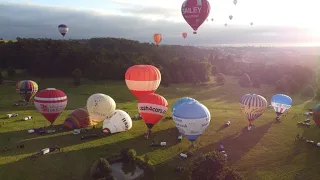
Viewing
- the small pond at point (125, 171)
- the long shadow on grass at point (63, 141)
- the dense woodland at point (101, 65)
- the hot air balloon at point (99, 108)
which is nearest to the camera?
the small pond at point (125, 171)

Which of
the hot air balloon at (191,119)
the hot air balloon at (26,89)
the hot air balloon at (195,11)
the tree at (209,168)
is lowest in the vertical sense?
the tree at (209,168)

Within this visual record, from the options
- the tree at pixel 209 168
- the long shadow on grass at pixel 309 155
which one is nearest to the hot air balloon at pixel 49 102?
the tree at pixel 209 168

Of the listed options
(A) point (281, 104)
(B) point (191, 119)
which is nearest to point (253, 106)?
(A) point (281, 104)

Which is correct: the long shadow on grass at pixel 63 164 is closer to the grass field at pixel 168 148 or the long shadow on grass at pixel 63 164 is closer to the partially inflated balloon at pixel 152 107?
Answer: the grass field at pixel 168 148

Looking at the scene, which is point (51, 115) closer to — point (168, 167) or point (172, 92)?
point (168, 167)

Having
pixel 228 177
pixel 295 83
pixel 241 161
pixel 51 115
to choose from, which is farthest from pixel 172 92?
pixel 228 177

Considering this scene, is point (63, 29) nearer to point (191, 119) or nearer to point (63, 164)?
point (63, 164)
